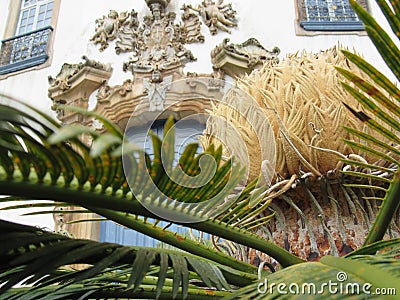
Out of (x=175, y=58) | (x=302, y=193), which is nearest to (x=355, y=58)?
(x=302, y=193)

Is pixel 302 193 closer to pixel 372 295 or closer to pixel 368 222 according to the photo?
pixel 368 222

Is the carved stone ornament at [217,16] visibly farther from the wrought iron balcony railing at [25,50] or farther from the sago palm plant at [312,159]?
the sago palm plant at [312,159]

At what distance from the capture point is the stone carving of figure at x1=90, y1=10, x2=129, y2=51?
4.17 m

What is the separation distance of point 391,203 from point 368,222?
297 mm

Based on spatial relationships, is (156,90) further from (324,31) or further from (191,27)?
(324,31)

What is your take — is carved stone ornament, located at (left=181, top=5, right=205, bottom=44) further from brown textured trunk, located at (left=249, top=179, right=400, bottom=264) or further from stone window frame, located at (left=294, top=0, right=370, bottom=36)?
brown textured trunk, located at (left=249, top=179, right=400, bottom=264)

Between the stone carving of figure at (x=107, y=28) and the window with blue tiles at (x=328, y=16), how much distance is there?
1415 mm

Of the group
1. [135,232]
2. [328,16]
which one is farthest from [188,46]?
[135,232]

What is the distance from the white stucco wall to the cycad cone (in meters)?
2.85

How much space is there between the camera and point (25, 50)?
15.4 ft

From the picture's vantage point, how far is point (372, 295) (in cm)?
39

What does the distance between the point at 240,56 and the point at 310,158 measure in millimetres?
2911

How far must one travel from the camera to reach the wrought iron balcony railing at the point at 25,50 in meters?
4.47

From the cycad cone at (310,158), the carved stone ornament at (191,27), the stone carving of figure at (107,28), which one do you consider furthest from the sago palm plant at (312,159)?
the stone carving of figure at (107,28)
